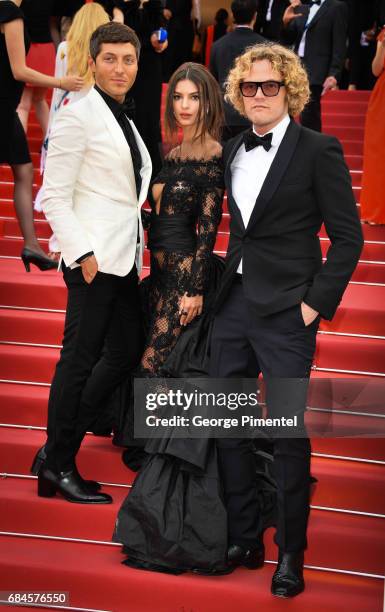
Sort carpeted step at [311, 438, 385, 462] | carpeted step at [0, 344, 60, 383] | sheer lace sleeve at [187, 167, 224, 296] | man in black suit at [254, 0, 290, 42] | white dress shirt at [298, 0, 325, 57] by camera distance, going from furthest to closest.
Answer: man in black suit at [254, 0, 290, 42] → white dress shirt at [298, 0, 325, 57] → carpeted step at [0, 344, 60, 383] → carpeted step at [311, 438, 385, 462] → sheer lace sleeve at [187, 167, 224, 296]

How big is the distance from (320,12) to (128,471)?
448cm

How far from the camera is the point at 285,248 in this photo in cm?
346

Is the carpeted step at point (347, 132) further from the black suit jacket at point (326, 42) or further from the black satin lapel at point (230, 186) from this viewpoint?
the black satin lapel at point (230, 186)

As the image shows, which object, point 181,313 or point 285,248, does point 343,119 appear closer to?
point 181,313

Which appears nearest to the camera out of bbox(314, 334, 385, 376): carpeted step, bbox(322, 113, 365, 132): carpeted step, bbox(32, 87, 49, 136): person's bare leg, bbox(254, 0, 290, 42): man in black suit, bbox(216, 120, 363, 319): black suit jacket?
bbox(216, 120, 363, 319): black suit jacket

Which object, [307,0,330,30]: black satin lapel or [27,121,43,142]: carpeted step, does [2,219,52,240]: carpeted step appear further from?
[307,0,330,30]: black satin lapel

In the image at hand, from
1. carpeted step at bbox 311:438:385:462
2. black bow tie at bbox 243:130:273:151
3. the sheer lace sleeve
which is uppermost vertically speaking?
black bow tie at bbox 243:130:273:151

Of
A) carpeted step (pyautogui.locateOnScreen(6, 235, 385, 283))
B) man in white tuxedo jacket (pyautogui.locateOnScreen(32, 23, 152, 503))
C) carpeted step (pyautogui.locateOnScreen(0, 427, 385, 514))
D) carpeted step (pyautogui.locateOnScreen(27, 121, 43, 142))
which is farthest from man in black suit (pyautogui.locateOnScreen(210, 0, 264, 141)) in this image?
carpeted step (pyautogui.locateOnScreen(0, 427, 385, 514))

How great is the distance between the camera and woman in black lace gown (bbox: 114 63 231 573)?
145 inches

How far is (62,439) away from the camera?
3.91m

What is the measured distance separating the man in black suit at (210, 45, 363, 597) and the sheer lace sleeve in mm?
191

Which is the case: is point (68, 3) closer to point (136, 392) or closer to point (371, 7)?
point (371, 7)

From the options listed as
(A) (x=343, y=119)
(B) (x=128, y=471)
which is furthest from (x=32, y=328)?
(A) (x=343, y=119)

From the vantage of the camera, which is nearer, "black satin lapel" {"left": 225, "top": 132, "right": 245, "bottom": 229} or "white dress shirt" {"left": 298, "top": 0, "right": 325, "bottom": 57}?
"black satin lapel" {"left": 225, "top": 132, "right": 245, "bottom": 229}
